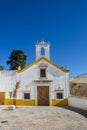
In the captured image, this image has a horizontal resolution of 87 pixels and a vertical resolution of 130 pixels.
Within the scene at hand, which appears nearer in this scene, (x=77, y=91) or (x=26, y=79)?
(x=26, y=79)

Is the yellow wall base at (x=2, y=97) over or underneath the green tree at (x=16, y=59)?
underneath

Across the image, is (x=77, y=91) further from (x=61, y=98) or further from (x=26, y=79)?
Result: (x=26, y=79)

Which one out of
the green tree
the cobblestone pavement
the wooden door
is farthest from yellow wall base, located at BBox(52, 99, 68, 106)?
the green tree

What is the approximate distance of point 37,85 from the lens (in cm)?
2367

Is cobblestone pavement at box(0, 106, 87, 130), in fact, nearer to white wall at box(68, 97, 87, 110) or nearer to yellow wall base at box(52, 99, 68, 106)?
white wall at box(68, 97, 87, 110)

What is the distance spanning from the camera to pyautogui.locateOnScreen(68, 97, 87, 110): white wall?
17.2 metres

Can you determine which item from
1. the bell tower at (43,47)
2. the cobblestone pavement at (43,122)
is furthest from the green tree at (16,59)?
the cobblestone pavement at (43,122)

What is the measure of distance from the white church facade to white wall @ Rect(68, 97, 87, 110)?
1.38m

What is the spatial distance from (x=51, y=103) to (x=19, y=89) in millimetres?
4690

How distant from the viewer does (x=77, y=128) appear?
8.73 meters

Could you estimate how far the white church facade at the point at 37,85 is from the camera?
23.5 meters

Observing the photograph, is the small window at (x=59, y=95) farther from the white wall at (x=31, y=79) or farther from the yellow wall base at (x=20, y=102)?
the yellow wall base at (x=20, y=102)

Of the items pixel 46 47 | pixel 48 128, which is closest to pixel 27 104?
pixel 46 47

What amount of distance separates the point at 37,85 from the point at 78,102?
6631 mm
